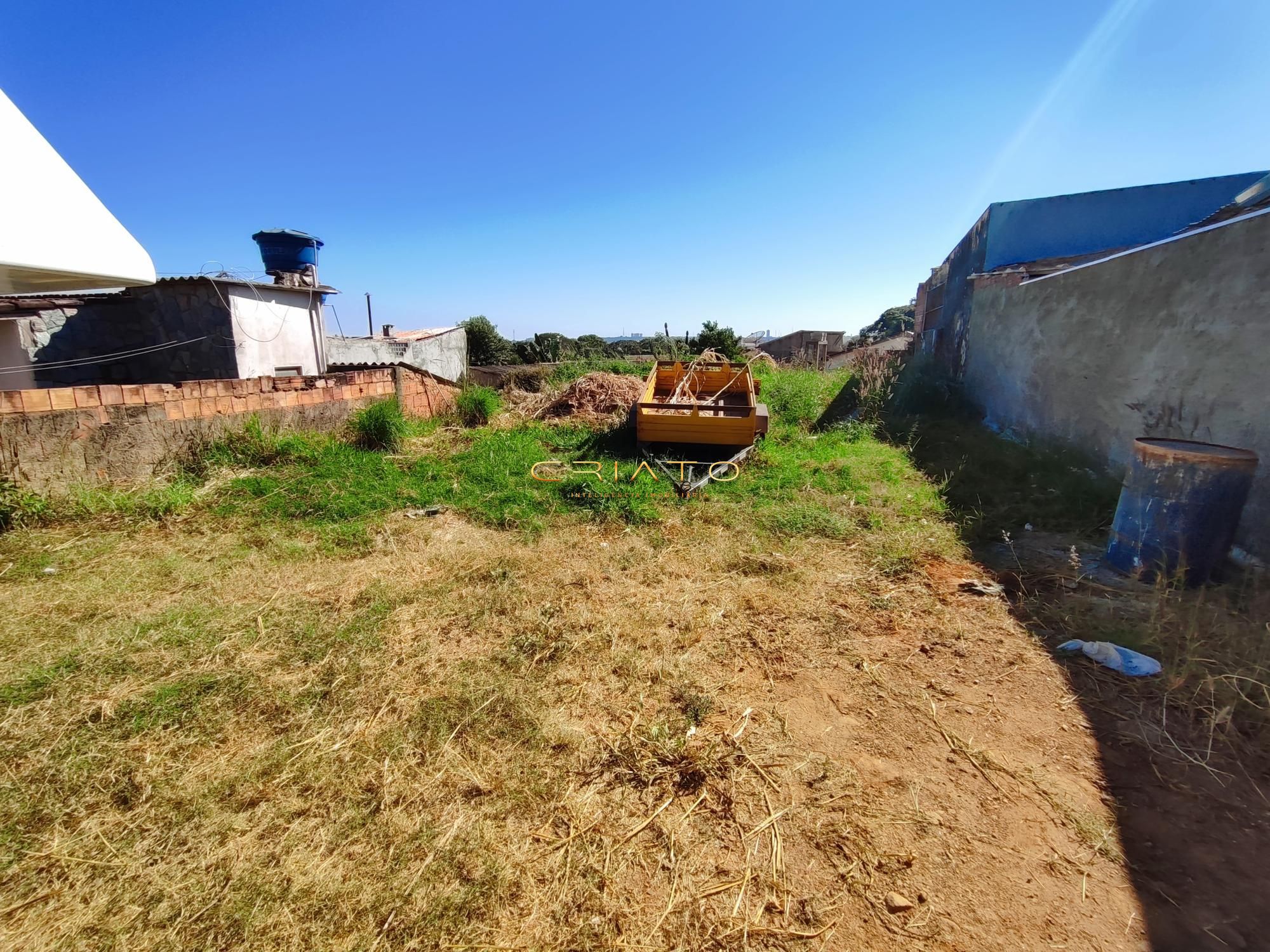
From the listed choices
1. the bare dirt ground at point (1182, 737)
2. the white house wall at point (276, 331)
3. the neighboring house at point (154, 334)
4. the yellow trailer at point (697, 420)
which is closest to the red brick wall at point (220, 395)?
the white house wall at point (276, 331)

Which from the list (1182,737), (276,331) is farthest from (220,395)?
(1182,737)

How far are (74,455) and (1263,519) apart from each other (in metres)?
9.57

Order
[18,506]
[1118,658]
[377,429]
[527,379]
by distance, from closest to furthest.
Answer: [1118,658] → [18,506] → [377,429] → [527,379]

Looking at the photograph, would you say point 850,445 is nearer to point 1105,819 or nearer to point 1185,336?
point 1185,336

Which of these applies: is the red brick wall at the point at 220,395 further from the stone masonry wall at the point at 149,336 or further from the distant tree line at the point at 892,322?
the distant tree line at the point at 892,322

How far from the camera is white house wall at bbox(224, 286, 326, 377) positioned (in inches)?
364

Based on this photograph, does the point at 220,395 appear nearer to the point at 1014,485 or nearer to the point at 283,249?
the point at 283,249

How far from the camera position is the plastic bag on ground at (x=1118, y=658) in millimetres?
2623

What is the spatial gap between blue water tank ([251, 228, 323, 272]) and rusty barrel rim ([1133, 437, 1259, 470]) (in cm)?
1384

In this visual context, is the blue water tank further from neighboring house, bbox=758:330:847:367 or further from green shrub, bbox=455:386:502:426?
neighboring house, bbox=758:330:847:367

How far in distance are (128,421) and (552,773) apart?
5.76 m

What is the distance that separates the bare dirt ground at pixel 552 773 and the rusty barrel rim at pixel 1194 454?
1.58m

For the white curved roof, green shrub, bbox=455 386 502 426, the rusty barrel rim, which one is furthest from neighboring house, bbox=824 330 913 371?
the white curved roof

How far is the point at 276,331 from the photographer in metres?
10.2
